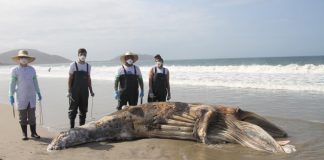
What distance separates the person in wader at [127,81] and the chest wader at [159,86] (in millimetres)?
461

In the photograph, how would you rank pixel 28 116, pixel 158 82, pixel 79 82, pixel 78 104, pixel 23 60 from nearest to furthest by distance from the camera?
pixel 23 60, pixel 28 116, pixel 79 82, pixel 78 104, pixel 158 82

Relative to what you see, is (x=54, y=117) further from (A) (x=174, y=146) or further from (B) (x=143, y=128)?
(A) (x=174, y=146)

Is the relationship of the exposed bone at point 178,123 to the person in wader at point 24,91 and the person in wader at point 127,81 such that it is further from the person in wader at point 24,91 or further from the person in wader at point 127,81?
the person in wader at point 24,91

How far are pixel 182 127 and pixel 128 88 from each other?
1847 mm

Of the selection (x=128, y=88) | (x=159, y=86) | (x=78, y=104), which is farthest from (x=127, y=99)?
(x=78, y=104)

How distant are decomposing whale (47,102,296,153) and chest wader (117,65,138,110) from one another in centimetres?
70

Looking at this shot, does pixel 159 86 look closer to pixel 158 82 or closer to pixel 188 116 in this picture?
pixel 158 82

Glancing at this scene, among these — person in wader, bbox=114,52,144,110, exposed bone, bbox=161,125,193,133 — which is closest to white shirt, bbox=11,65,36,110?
person in wader, bbox=114,52,144,110

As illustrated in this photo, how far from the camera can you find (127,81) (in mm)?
9086

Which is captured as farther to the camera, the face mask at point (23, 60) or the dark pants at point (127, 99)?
the dark pants at point (127, 99)

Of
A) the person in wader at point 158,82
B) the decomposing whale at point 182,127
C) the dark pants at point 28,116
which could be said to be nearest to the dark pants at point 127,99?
the person in wader at point 158,82

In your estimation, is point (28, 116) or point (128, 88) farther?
point (128, 88)

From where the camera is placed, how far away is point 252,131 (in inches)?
278

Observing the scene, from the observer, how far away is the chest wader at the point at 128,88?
9102mm
